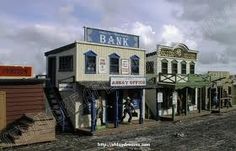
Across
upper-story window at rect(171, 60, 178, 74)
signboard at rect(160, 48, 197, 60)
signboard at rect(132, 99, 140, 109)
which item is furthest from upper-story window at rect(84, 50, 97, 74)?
upper-story window at rect(171, 60, 178, 74)

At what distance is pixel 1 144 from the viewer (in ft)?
61.5

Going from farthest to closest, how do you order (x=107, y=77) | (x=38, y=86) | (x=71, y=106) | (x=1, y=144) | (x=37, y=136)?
(x=107, y=77) < (x=71, y=106) < (x=38, y=86) < (x=37, y=136) < (x=1, y=144)

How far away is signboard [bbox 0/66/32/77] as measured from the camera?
802 inches

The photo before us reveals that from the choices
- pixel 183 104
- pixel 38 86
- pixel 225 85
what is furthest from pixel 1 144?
pixel 225 85

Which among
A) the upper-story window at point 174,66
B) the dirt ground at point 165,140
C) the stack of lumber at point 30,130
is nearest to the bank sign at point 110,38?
the dirt ground at point 165,140

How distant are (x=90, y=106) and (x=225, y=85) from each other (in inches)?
922

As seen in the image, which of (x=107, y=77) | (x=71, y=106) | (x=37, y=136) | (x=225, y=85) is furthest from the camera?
(x=225, y=85)

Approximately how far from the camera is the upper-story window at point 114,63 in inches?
1078

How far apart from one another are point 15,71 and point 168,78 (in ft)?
50.3

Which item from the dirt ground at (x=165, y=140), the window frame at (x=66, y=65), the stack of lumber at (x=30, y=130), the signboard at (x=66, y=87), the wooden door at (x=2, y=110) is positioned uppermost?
the window frame at (x=66, y=65)

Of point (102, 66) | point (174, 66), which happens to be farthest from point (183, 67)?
point (102, 66)

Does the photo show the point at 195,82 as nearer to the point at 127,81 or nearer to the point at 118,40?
the point at 118,40

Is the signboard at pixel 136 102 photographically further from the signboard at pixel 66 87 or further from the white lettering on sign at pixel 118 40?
the signboard at pixel 66 87

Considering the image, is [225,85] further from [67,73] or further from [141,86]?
[67,73]
